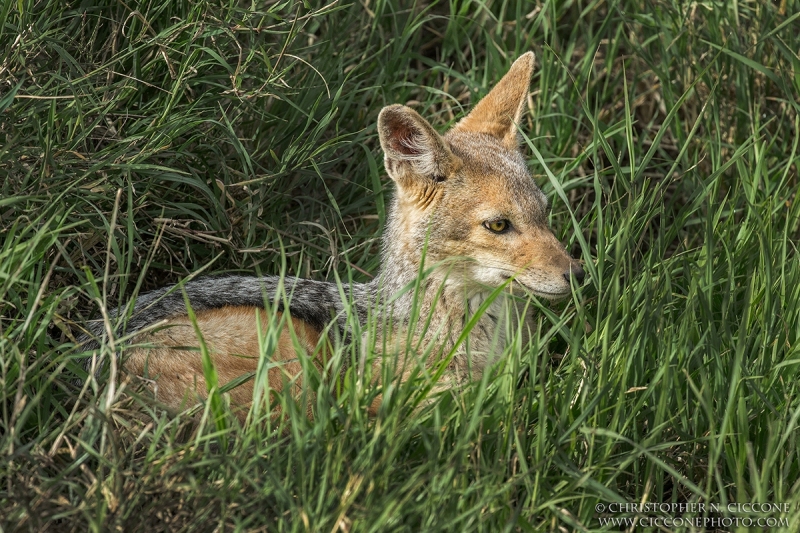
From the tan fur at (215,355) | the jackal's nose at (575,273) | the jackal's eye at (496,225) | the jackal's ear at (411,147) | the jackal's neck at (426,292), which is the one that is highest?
the jackal's ear at (411,147)

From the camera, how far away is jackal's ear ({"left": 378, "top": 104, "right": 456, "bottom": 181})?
15.2 feet

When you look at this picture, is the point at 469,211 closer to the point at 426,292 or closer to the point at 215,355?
the point at 426,292

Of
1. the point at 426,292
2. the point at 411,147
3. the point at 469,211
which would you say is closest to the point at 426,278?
the point at 426,292

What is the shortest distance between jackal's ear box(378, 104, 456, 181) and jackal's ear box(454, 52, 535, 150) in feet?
2.12

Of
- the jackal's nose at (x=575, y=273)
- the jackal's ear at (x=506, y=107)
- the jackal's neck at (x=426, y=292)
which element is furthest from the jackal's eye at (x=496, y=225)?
the jackal's ear at (x=506, y=107)

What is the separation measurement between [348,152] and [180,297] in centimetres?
154

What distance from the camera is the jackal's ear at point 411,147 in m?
4.64

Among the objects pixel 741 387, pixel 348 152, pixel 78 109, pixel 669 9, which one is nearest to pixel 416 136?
pixel 348 152

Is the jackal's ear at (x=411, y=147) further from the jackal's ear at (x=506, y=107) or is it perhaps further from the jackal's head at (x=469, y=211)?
the jackal's ear at (x=506, y=107)

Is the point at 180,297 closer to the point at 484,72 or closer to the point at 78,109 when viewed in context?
the point at 78,109

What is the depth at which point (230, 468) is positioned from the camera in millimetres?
3352

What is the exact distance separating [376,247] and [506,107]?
45.6 inches

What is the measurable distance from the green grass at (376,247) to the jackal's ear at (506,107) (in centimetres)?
27

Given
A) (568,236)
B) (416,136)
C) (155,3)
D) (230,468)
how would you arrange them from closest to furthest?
(230,468), (416,136), (155,3), (568,236)
